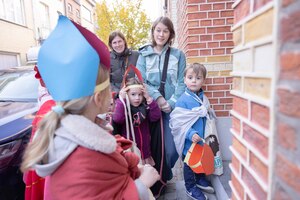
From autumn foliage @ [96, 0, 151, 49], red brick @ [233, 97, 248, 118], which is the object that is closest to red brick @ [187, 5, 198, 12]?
red brick @ [233, 97, 248, 118]

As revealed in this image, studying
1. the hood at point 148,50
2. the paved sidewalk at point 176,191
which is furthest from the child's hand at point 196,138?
the hood at point 148,50

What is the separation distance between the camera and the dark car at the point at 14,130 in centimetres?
219

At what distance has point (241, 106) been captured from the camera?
105 cm

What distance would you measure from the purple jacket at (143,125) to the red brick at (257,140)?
171 centimetres

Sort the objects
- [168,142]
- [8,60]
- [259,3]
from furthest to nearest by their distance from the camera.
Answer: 1. [8,60]
2. [168,142]
3. [259,3]

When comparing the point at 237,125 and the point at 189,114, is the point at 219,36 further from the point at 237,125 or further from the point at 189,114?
the point at 237,125

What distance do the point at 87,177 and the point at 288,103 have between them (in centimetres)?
84

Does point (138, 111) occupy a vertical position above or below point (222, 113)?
above

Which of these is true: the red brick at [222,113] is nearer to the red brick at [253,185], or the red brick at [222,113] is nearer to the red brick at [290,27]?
the red brick at [253,185]

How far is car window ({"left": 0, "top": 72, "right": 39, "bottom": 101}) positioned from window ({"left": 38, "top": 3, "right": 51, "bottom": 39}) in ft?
40.9

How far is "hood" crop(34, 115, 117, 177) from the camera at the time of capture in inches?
45.6

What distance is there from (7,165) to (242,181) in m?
1.96

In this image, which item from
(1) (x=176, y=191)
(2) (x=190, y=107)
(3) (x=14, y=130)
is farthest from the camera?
(1) (x=176, y=191)

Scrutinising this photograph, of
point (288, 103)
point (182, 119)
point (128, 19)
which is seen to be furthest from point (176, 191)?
point (128, 19)
